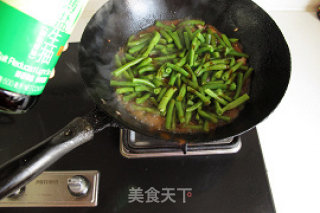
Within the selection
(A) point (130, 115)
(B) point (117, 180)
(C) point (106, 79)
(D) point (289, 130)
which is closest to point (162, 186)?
(B) point (117, 180)

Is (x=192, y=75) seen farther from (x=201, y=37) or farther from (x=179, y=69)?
(x=201, y=37)

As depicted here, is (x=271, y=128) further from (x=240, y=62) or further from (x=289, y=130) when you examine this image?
(x=240, y=62)

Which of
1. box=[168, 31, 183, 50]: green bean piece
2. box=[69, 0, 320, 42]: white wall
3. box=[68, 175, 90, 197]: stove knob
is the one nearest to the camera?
box=[68, 175, 90, 197]: stove knob

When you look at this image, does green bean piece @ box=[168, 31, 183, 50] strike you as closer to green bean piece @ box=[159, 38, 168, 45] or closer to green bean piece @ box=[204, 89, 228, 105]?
green bean piece @ box=[159, 38, 168, 45]

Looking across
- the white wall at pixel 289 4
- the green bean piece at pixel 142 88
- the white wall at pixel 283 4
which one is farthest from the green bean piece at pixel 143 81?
the white wall at pixel 289 4

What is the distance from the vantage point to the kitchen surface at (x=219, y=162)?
103 cm

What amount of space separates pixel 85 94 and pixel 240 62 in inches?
30.9

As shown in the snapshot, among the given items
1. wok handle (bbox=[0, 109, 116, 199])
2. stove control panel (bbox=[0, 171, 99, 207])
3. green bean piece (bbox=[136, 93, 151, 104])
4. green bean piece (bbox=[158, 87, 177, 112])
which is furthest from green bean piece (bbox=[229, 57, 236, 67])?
stove control panel (bbox=[0, 171, 99, 207])

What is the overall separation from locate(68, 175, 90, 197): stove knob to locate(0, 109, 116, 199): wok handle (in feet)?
0.60

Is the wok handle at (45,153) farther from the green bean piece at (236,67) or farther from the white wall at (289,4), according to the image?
the white wall at (289,4)

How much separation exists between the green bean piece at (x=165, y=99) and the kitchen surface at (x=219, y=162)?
221mm

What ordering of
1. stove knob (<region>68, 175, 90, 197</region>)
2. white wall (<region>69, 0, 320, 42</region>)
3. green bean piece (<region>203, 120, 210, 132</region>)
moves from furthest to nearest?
white wall (<region>69, 0, 320, 42</region>) < green bean piece (<region>203, 120, 210, 132</region>) < stove knob (<region>68, 175, 90, 197</region>)

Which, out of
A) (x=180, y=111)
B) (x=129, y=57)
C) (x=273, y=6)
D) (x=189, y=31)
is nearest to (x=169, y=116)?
(x=180, y=111)

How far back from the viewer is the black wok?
816mm
